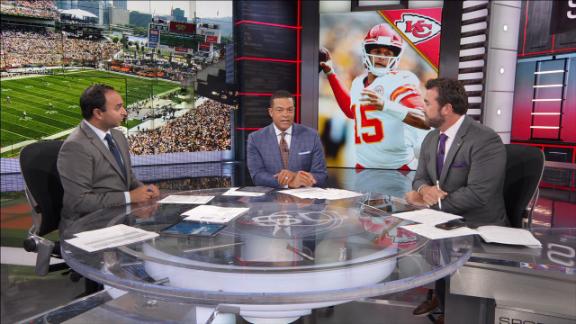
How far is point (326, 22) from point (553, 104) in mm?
3787

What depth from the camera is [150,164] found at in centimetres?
669

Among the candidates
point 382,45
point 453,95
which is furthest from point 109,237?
point 382,45

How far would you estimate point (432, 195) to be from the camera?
5.71 ft

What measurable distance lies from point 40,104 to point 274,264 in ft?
22.5

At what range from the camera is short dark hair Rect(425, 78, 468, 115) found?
192 centimetres

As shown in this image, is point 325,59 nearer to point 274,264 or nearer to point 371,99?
point 371,99

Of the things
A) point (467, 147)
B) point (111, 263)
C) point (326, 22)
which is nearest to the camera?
point (111, 263)

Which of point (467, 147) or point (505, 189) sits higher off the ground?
point (467, 147)

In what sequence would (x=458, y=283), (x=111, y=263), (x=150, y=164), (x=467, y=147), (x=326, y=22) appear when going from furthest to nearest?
(x=150, y=164) < (x=326, y=22) < (x=467, y=147) < (x=458, y=283) < (x=111, y=263)

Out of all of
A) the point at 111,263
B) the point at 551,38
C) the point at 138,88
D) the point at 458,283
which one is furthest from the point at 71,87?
the point at 551,38

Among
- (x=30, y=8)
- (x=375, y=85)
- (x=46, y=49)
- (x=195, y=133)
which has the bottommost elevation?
(x=195, y=133)

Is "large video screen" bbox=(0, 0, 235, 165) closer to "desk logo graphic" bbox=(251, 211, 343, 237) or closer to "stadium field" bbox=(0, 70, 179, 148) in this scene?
"stadium field" bbox=(0, 70, 179, 148)

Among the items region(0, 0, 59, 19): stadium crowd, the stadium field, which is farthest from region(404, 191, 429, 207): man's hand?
region(0, 0, 59, 19): stadium crowd

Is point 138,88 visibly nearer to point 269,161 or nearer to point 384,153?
point 384,153
